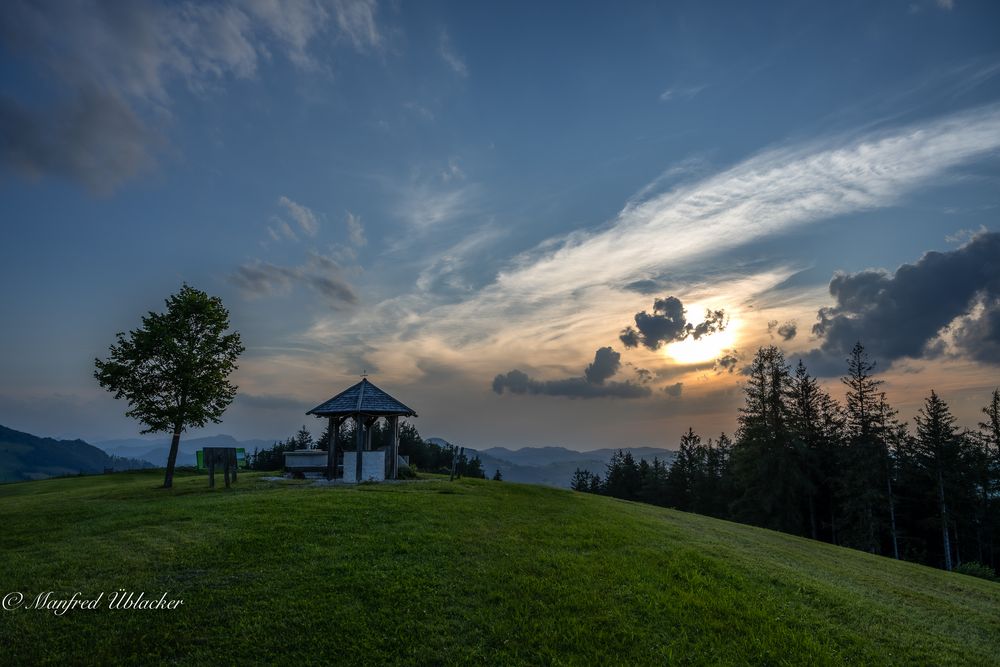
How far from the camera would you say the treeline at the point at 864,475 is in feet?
133

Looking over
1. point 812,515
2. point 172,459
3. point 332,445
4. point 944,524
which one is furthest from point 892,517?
point 172,459

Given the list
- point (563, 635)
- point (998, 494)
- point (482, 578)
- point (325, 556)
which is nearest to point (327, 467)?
point (325, 556)

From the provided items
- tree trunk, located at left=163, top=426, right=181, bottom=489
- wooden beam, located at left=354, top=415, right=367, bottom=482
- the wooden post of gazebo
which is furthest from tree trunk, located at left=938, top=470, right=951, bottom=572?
tree trunk, located at left=163, top=426, right=181, bottom=489

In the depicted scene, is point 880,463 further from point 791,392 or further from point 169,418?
point 169,418

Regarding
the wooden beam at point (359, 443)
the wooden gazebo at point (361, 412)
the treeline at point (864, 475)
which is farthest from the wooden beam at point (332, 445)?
the treeline at point (864, 475)

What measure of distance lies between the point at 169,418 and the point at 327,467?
9.54 m

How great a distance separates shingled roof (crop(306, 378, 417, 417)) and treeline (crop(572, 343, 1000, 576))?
3327 centimetres

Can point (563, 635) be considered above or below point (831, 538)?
above

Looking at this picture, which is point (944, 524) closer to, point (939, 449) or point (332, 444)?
point (939, 449)

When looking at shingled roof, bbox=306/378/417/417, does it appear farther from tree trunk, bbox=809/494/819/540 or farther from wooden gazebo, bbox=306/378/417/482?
tree trunk, bbox=809/494/819/540

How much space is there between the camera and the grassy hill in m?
8.90

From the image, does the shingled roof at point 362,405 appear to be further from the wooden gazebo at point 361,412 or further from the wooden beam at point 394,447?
the wooden beam at point 394,447

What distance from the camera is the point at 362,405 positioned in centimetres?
3184

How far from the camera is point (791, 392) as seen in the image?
46.9 metres
